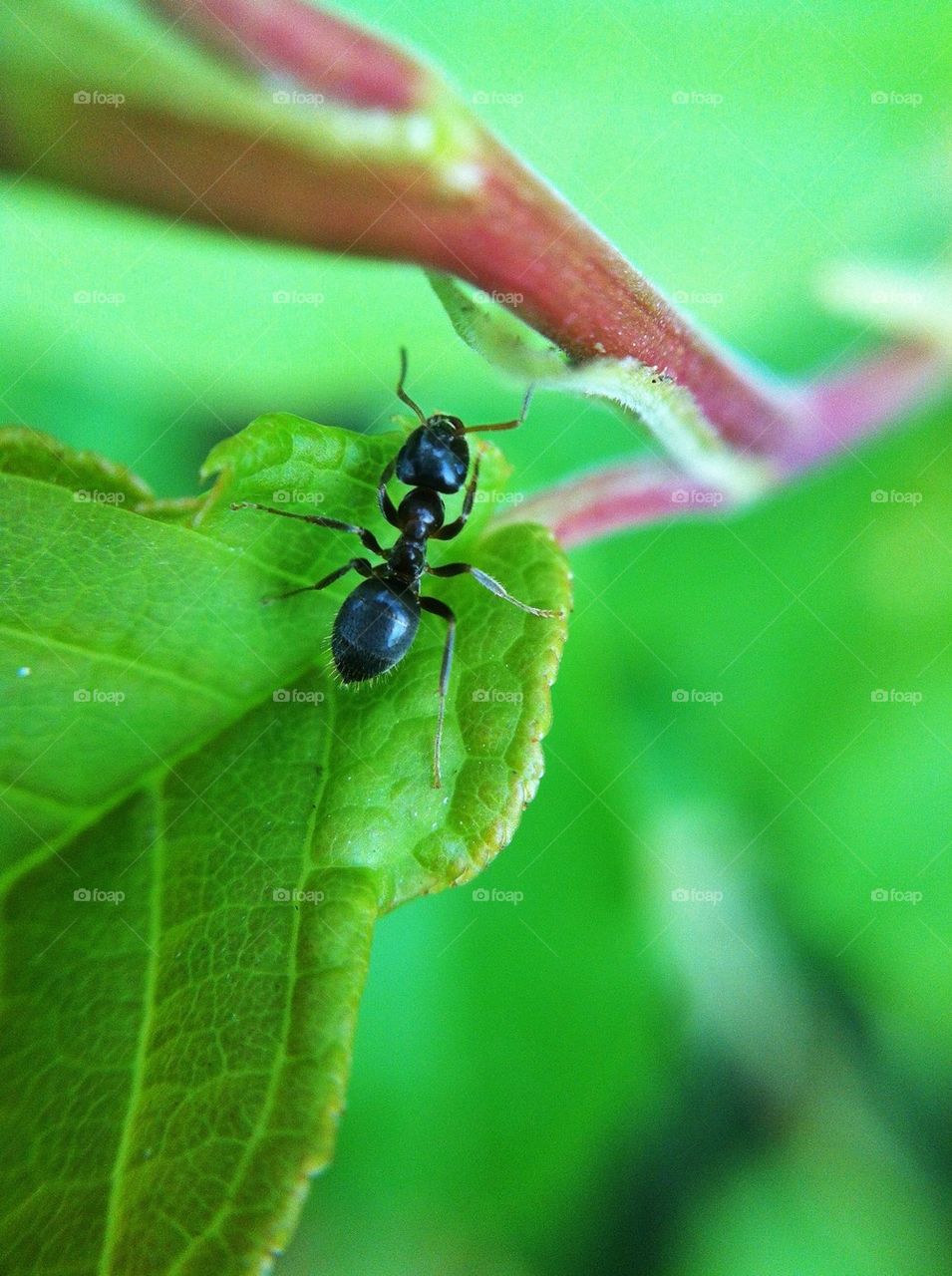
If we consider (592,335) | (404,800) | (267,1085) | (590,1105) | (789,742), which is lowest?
(590,1105)

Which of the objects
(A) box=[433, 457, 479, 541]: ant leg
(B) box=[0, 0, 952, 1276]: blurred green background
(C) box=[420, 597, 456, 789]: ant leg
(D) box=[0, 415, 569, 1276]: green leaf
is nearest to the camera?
(D) box=[0, 415, 569, 1276]: green leaf

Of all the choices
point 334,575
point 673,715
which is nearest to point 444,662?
point 334,575

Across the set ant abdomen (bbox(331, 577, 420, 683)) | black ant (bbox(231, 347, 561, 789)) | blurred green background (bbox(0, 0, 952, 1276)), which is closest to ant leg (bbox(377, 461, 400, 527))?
black ant (bbox(231, 347, 561, 789))

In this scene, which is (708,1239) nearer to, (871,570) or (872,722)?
(872,722)

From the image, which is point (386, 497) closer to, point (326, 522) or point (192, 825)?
point (326, 522)

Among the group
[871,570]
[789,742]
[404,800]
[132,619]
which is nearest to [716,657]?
[789,742]

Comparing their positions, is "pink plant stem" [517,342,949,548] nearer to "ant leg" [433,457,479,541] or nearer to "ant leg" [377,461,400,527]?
"ant leg" [433,457,479,541]

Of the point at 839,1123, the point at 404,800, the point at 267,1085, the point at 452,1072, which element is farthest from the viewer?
the point at 839,1123

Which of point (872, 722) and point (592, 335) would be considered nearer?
point (592, 335)
